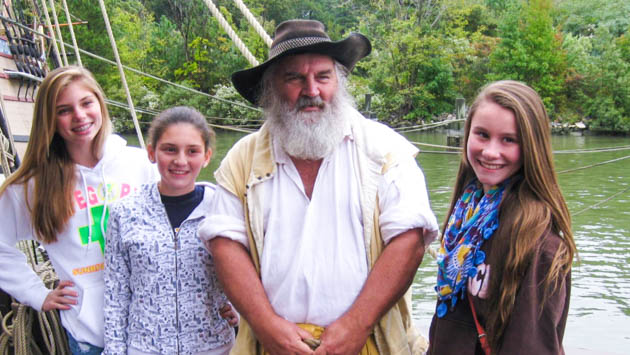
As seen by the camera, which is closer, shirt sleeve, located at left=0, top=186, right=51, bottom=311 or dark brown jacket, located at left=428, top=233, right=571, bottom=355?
dark brown jacket, located at left=428, top=233, right=571, bottom=355

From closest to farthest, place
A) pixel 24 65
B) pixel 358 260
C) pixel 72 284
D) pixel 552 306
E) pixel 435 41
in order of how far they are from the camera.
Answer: pixel 552 306 < pixel 358 260 < pixel 72 284 < pixel 24 65 < pixel 435 41

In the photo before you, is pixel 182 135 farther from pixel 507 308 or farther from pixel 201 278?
pixel 507 308

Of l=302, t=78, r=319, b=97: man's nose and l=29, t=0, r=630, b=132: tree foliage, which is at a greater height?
l=29, t=0, r=630, b=132: tree foliage

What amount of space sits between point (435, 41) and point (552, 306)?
24278mm

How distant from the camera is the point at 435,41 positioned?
79.2ft

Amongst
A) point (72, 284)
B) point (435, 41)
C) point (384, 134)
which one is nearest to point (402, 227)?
point (384, 134)

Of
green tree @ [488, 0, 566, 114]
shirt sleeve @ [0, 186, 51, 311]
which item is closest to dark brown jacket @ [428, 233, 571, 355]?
shirt sleeve @ [0, 186, 51, 311]

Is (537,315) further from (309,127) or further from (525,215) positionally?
(309,127)

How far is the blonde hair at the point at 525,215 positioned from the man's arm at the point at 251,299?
52 cm

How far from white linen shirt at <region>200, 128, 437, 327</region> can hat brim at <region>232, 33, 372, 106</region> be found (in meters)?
0.35

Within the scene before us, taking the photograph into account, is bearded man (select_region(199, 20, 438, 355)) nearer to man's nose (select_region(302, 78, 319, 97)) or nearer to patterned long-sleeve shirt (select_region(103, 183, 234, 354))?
man's nose (select_region(302, 78, 319, 97))

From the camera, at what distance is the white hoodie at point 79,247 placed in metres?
1.72

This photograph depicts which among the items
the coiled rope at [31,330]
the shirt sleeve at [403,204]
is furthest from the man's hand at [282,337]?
the coiled rope at [31,330]

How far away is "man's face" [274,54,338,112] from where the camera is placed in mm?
1597
